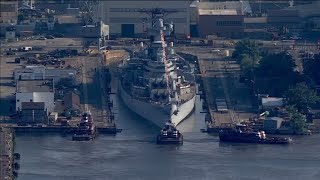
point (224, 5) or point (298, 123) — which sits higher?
point (224, 5)

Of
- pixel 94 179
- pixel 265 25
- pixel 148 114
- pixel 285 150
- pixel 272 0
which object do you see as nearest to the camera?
pixel 94 179

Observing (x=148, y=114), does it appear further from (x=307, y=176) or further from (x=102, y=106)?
(x=307, y=176)

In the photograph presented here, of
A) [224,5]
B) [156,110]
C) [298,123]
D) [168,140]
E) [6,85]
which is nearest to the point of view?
[168,140]

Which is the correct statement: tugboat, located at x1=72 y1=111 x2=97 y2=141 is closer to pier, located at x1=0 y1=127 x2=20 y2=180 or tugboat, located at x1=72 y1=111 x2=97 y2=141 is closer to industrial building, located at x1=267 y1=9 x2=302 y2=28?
pier, located at x1=0 y1=127 x2=20 y2=180

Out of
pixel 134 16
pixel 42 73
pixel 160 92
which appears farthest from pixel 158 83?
pixel 134 16

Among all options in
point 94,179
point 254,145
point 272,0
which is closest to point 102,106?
point 254,145

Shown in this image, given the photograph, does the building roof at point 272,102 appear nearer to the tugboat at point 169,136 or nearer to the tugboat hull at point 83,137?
the tugboat at point 169,136

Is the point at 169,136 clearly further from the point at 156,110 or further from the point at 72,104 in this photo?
the point at 72,104

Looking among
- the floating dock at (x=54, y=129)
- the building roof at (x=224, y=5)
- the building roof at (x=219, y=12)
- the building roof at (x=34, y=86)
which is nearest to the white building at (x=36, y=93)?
the building roof at (x=34, y=86)
